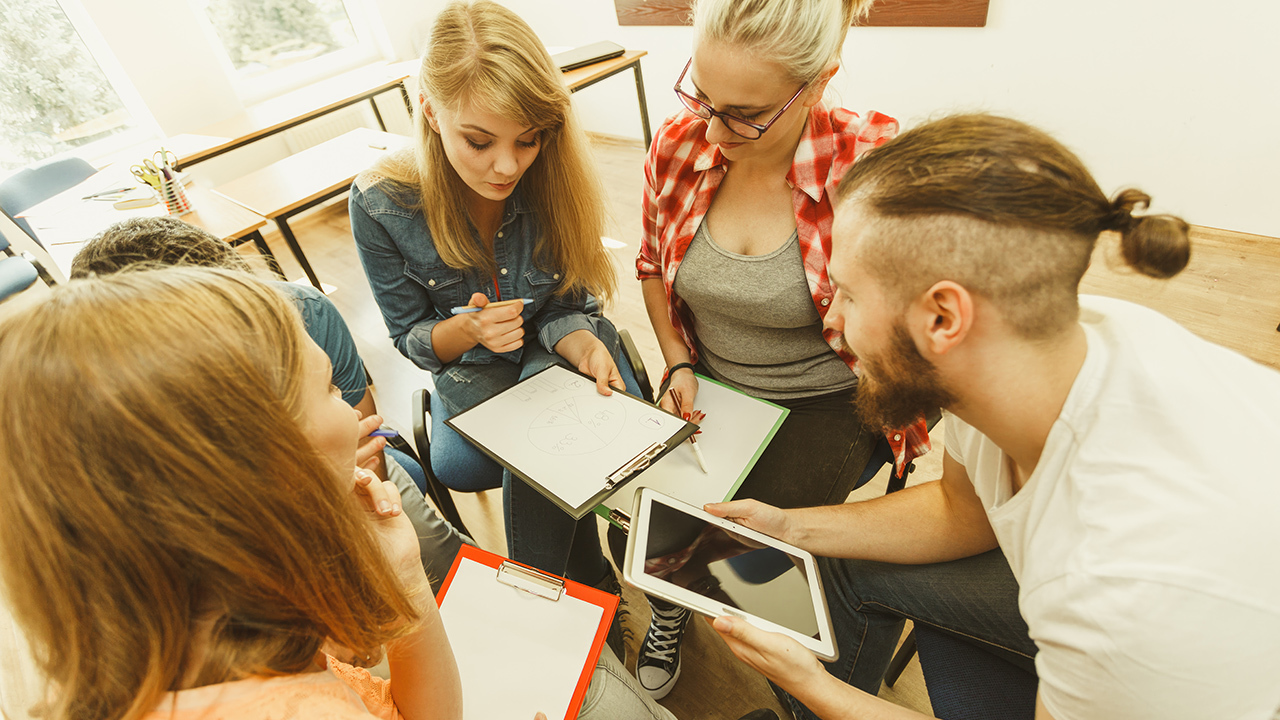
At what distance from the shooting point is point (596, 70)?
2896mm

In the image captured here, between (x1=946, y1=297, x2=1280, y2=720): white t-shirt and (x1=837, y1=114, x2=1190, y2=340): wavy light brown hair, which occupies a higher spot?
(x1=837, y1=114, x2=1190, y2=340): wavy light brown hair

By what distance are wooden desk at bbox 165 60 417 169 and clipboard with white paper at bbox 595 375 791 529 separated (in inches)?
110

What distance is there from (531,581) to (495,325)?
57 cm

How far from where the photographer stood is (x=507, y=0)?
455 centimetres

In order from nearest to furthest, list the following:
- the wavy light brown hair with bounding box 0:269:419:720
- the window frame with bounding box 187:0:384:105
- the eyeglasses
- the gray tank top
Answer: the wavy light brown hair with bounding box 0:269:419:720, the eyeglasses, the gray tank top, the window frame with bounding box 187:0:384:105

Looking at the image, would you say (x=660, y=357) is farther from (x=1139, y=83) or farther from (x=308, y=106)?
(x=308, y=106)

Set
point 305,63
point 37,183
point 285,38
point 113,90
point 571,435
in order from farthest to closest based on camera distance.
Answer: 1. point 305,63
2. point 285,38
3. point 113,90
4. point 37,183
5. point 571,435

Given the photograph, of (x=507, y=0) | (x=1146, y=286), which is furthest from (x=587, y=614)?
(x=507, y=0)

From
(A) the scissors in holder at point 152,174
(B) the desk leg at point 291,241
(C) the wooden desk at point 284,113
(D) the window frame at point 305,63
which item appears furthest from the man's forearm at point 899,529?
(D) the window frame at point 305,63

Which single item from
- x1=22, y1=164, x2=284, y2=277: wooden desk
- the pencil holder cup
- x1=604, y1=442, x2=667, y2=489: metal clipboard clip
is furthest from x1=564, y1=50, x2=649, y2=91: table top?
x1=604, y1=442, x2=667, y2=489: metal clipboard clip

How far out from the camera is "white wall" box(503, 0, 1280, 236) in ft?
6.89

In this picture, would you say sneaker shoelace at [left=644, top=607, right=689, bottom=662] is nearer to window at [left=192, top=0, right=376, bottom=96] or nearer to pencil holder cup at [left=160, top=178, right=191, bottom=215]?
pencil holder cup at [left=160, top=178, right=191, bottom=215]

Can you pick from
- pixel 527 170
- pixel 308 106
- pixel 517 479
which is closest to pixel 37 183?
pixel 308 106

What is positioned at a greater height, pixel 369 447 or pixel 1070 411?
pixel 1070 411
